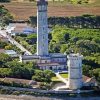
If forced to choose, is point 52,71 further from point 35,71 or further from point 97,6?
point 97,6

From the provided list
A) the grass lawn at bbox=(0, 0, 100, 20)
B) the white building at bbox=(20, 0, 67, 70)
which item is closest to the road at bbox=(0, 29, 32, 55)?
the white building at bbox=(20, 0, 67, 70)

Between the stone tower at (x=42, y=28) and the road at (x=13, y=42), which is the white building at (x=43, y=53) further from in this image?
the road at (x=13, y=42)

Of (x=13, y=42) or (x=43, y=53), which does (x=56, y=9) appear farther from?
(x=43, y=53)

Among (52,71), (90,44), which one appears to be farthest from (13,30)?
(52,71)

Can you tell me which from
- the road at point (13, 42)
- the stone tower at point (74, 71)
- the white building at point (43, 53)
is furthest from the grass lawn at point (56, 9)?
the stone tower at point (74, 71)

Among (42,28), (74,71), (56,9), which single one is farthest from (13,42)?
(56,9)

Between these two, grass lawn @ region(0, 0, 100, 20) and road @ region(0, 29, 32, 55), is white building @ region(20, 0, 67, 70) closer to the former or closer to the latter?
road @ region(0, 29, 32, 55)

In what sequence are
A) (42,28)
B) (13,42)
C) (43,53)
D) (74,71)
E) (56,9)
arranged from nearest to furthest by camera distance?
1. (74,71)
2. (42,28)
3. (43,53)
4. (13,42)
5. (56,9)
